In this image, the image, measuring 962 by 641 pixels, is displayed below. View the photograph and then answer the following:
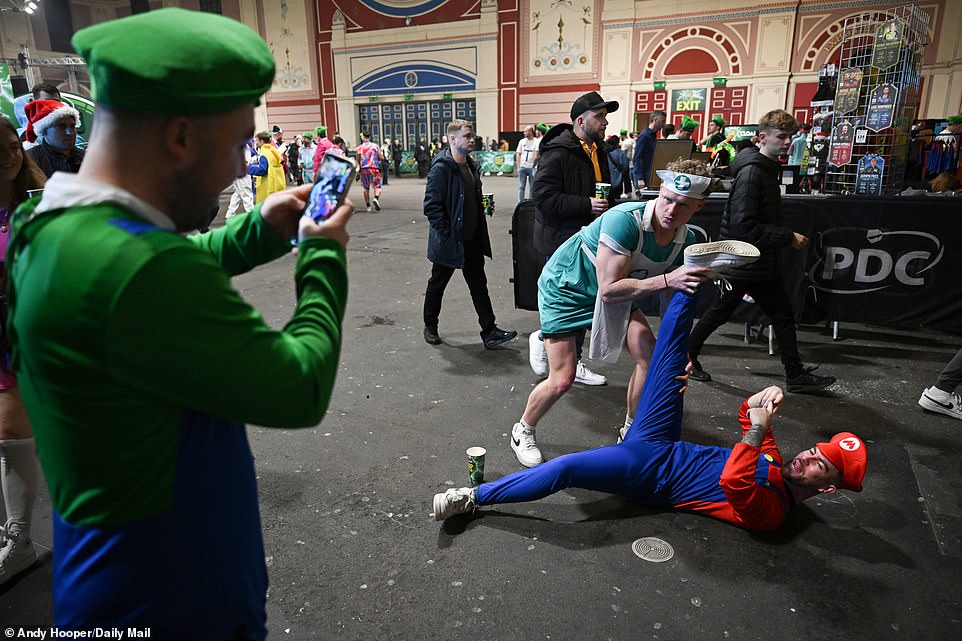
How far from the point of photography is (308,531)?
2.66 m

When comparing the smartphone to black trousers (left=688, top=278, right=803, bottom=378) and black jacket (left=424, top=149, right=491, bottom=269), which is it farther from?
black jacket (left=424, top=149, right=491, bottom=269)

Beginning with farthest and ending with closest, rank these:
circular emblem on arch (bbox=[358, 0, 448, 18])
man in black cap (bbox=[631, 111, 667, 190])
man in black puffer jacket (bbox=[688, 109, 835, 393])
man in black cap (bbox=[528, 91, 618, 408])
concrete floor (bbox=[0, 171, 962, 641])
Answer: circular emblem on arch (bbox=[358, 0, 448, 18])
man in black cap (bbox=[631, 111, 667, 190])
man in black cap (bbox=[528, 91, 618, 408])
man in black puffer jacket (bbox=[688, 109, 835, 393])
concrete floor (bbox=[0, 171, 962, 641])

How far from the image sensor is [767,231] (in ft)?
12.8

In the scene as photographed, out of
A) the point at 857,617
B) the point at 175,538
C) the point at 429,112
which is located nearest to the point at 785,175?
the point at 857,617

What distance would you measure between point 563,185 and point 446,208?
1.11 meters

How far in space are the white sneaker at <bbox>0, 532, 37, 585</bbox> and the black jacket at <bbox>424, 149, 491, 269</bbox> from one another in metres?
3.22

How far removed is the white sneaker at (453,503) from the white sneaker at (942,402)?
3.09 m

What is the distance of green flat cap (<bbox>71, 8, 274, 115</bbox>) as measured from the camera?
31.1 inches

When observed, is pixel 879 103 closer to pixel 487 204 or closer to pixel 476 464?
pixel 487 204

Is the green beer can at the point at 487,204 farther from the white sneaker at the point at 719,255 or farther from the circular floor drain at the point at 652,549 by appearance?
the circular floor drain at the point at 652,549

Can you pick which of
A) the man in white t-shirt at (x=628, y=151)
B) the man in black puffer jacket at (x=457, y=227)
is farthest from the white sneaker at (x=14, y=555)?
the man in white t-shirt at (x=628, y=151)

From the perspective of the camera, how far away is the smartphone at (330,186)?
3.32 ft

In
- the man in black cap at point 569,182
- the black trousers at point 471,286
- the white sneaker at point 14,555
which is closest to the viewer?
the white sneaker at point 14,555

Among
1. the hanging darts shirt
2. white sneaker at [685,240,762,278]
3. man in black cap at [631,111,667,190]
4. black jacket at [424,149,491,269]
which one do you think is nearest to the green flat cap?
the hanging darts shirt
